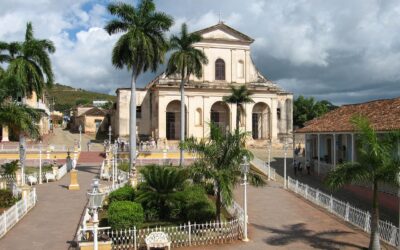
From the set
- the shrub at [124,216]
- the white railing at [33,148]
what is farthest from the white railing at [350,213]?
the white railing at [33,148]

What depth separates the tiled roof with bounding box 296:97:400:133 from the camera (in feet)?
66.5

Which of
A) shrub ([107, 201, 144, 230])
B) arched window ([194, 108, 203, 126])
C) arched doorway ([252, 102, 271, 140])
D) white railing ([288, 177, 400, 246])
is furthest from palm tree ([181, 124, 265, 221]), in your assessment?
arched doorway ([252, 102, 271, 140])

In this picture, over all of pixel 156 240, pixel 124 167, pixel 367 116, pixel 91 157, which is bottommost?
pixel 156 240

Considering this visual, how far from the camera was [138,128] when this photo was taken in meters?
49.4

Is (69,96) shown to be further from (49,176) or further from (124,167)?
(49,176)

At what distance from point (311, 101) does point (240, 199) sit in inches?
1898

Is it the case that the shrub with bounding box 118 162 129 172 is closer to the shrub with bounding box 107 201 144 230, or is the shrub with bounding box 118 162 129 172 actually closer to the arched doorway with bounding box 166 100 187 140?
the shrub with bounding box 107 201 144 230

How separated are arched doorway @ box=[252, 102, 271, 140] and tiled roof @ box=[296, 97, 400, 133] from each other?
58.4ft

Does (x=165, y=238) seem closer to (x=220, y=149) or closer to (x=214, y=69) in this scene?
(x=220, y=149)

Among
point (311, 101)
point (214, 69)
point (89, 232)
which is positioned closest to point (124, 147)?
point (214, 69)

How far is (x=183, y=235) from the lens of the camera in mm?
13570

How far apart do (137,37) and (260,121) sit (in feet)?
84.8

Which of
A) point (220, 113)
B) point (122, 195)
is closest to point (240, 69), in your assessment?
point (220, 113)

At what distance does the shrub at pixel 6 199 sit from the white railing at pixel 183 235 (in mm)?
6645
